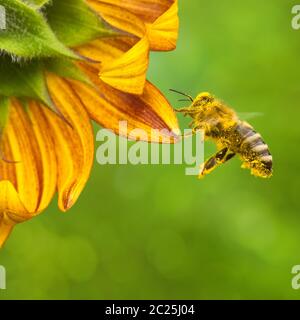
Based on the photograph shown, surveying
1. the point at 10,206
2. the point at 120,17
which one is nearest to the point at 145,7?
the point at 120,17

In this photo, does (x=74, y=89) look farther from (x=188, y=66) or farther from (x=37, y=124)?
(x=188, y=66)

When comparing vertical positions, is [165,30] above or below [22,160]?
above

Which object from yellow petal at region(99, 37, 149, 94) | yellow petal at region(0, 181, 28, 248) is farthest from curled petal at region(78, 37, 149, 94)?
yellow petal at region(0, 181, 28, 248)

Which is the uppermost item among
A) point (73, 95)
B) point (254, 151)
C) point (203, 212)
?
point (73, 95)

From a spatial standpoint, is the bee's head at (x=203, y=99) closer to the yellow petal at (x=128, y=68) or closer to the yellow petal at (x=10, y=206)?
the yellow petal at (x=128, y=68)

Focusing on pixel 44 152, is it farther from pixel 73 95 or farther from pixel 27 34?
pixel 27 34

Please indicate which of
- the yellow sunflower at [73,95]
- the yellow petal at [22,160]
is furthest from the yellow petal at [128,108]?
the yellow petal at [22,160]

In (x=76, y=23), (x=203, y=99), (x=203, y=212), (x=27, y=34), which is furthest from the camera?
(x=203, y=212)
